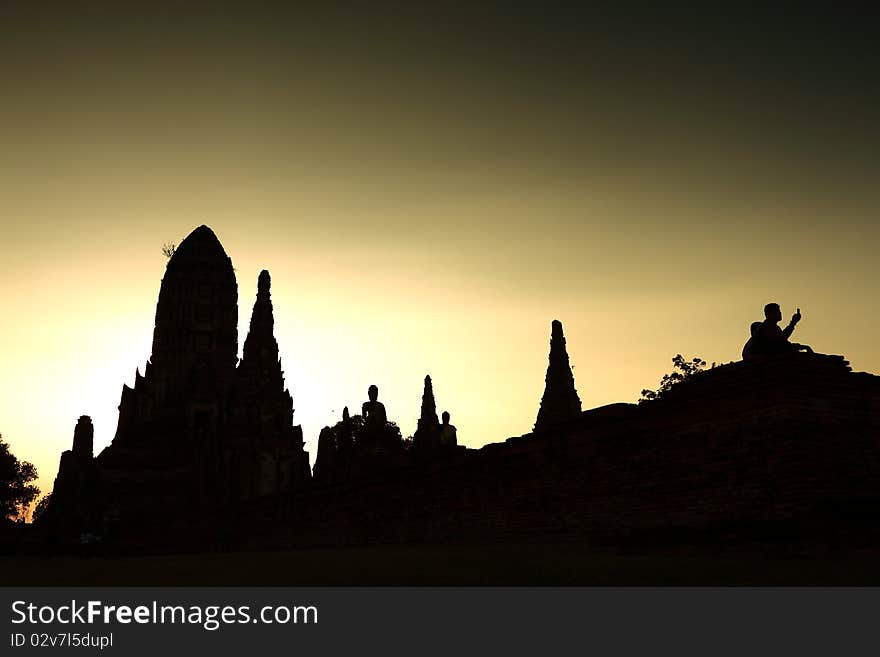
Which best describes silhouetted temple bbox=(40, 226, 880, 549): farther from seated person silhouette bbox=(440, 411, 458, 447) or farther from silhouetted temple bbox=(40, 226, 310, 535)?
silhouetted temple bbox=(40, 226, 310, 535)

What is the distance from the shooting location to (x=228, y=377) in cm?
6794

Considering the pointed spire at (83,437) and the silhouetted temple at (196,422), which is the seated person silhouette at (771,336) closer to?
the silhouetted temple at (196,422)

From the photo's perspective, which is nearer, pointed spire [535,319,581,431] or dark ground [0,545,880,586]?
dark ground [0,545,880,586]

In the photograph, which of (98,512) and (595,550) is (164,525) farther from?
(595,550)

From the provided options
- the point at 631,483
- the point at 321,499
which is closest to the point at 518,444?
the point at 631,483

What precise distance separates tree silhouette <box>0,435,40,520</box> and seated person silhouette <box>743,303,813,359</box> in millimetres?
55260

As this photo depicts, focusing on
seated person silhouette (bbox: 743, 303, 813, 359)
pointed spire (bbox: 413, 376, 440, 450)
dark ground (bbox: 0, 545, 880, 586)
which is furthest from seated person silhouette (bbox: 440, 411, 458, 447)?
seated person silhouette (bbox: 743, 303, 813, 359)

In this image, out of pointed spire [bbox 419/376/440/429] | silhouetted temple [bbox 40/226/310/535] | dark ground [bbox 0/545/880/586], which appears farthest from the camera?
pointed spire [bbox 419/376/440/429]

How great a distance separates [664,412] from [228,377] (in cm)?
5804

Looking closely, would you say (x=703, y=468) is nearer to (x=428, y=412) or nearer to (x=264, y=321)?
(x=428, y=412)

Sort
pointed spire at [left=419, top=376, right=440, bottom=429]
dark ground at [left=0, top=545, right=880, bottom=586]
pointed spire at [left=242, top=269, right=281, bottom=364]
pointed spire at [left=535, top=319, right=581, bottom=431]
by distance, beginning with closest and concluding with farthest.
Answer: dark ground at [left=0, top=545, right=880, bottom=586]
pointed spire at [left=535, top=319, right=581, bottom=431]
pointed spire at [left=419, top=376, right=440, bottom=429]
pointed spire at [left=242, top=269, right=281, bottom=364]

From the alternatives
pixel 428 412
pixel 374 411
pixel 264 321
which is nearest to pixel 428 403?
pixel 428 412

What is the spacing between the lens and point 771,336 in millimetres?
13234

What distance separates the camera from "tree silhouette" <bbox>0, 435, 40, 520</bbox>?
188 ft
